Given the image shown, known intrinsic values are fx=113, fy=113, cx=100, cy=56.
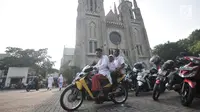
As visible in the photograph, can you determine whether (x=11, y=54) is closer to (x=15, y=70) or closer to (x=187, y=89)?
(x=15, y=70)

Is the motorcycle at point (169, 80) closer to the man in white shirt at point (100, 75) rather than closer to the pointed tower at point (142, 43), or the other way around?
the man in white shirt at point (100, 75)

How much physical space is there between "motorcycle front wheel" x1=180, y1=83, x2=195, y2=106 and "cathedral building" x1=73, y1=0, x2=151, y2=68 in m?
20.1

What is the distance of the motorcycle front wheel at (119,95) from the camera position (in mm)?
3312

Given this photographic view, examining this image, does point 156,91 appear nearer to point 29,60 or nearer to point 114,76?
point 114,76

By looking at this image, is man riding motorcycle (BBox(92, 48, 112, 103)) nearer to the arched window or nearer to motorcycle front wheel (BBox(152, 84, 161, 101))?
motorcycle front wheel (BBox(152, 84, 161, 101))

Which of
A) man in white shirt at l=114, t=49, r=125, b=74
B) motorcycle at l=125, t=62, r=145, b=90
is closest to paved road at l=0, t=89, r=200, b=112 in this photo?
man in white shirt at l=114, t=49, r=125, b=74

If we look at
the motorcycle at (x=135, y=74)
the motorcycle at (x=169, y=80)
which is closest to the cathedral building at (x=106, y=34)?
the motorcycle at (x=135, y=74)

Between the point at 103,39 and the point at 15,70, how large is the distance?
21660mm

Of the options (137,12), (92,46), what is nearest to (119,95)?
(92,46)

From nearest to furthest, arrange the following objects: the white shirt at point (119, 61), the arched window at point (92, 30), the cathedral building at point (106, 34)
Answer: the white shirt at point (119, 61)
the cathedral building at point (106, 34)
the arched window at point (92, 30)

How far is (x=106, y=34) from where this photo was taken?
2623 cm

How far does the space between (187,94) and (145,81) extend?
2005 mm

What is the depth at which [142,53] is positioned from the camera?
28875mm

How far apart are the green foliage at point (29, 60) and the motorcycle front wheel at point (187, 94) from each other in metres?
36.3
